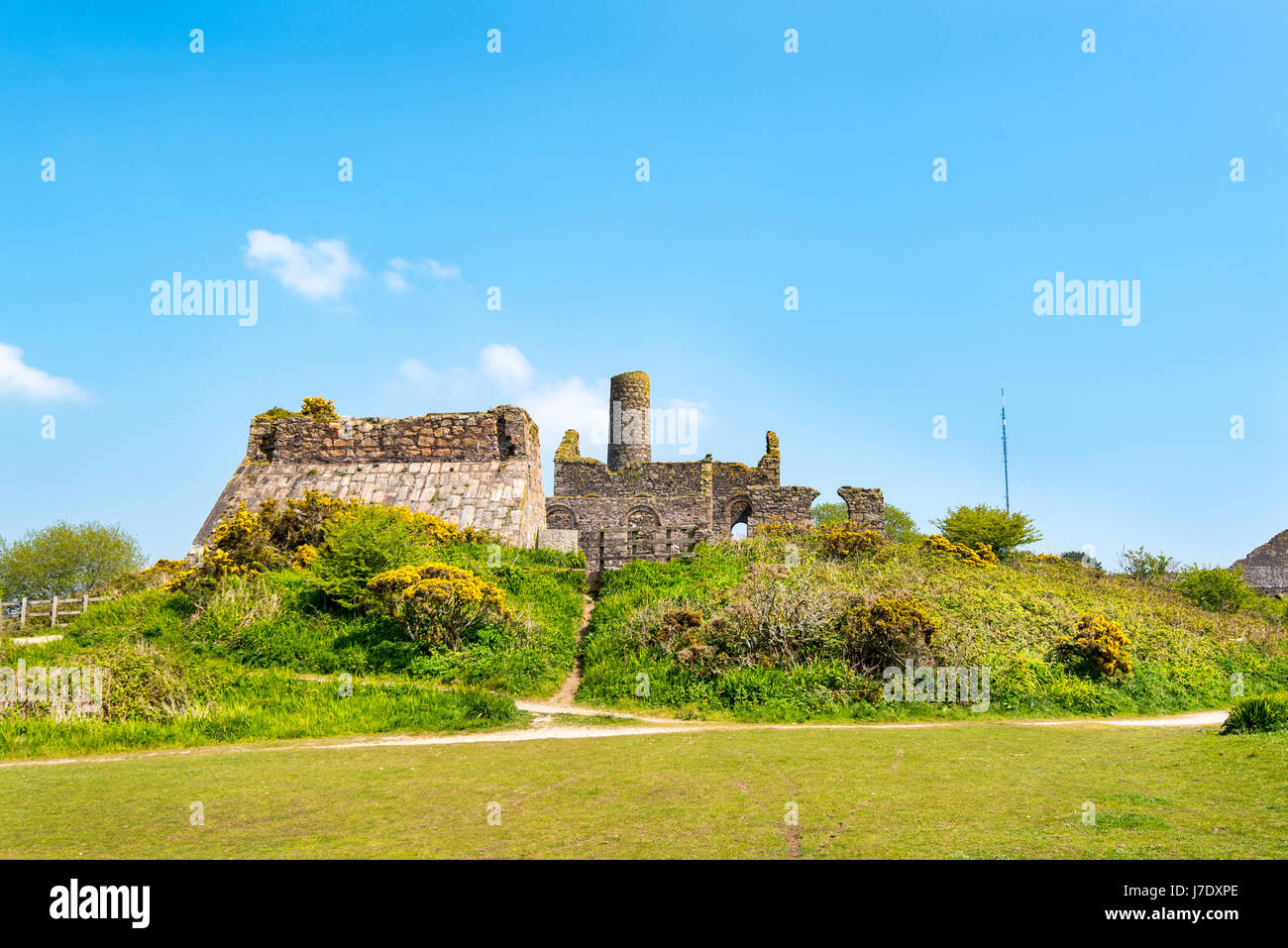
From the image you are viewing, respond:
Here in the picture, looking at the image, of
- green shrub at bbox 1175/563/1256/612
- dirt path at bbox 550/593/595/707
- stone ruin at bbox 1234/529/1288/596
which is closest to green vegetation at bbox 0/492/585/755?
dirt path at bbox 550/593/595/707

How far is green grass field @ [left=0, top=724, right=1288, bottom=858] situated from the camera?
5.21 m

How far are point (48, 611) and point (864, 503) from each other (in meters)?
26.9

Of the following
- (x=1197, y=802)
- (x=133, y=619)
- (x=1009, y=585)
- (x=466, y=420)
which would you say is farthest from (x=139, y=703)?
(x=1009, y=585)

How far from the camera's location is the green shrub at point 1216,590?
1073 inches

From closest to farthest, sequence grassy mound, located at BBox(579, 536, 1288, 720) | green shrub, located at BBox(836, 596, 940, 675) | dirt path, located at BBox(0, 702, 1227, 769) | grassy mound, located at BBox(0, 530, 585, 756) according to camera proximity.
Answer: dirt path, located at BBox(0, 702, 1227, 769) < grassy mound, located at BBox(0, 530, 585, 756) < grassy mound, located at BBox(579, 536, 1288, 720) < green shrub, located at BBox(836, 596, 940, 675)

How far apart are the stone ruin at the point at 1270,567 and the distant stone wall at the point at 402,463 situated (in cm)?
3254

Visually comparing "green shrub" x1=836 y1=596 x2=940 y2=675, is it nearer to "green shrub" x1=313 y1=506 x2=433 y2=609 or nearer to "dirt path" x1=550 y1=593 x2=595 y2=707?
"dirt path" x1=550 y1=593 x2=595 y2=707

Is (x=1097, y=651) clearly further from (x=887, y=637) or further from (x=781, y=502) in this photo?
(x=781, y=502)

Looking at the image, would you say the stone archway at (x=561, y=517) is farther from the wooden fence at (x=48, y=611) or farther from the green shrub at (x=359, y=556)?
the wooden fence at (x=48, y=611)

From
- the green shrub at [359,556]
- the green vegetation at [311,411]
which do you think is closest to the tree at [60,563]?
the green vegetation at [311,411]

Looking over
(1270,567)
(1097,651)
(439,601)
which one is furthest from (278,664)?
(1270,567)

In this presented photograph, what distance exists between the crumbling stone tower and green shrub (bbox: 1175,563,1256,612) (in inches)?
826
